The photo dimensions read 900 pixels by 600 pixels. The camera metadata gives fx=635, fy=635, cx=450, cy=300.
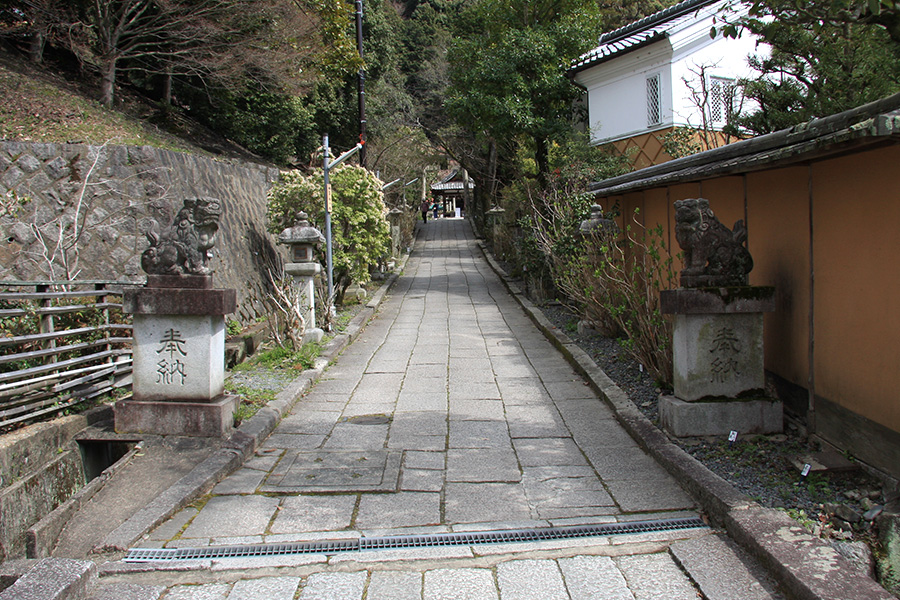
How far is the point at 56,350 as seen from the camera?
5.46 meters

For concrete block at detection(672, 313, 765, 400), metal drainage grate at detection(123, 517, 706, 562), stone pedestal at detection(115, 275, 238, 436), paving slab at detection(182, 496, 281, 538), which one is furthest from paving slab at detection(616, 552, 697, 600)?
stone pedestal at detection(115, 275, 238, 436)

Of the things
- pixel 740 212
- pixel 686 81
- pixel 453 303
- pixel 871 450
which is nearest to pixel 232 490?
pixel 871 450

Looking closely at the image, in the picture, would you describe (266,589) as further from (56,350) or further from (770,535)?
(56,350)

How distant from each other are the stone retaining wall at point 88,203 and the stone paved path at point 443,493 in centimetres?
373

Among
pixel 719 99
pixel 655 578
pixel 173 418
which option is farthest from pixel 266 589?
pixel 719 99

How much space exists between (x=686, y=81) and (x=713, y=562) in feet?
45.2

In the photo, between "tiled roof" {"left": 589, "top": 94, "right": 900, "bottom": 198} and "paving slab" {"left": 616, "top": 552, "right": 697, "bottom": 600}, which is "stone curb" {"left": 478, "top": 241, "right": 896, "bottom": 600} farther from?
"tiled roof" {"left": 589, "top": 94, "right": 900, "bottom": 198}

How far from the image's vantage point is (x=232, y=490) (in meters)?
4.52

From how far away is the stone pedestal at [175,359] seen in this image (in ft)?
17.3

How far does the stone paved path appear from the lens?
3.28m

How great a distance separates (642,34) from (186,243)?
549 inches

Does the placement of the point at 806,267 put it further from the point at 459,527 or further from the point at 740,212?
the point at 459,527

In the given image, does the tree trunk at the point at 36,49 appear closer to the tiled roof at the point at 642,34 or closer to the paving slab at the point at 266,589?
the tiled roof at the point at 642,34

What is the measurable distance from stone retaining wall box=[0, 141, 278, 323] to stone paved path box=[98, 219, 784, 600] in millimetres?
3728
